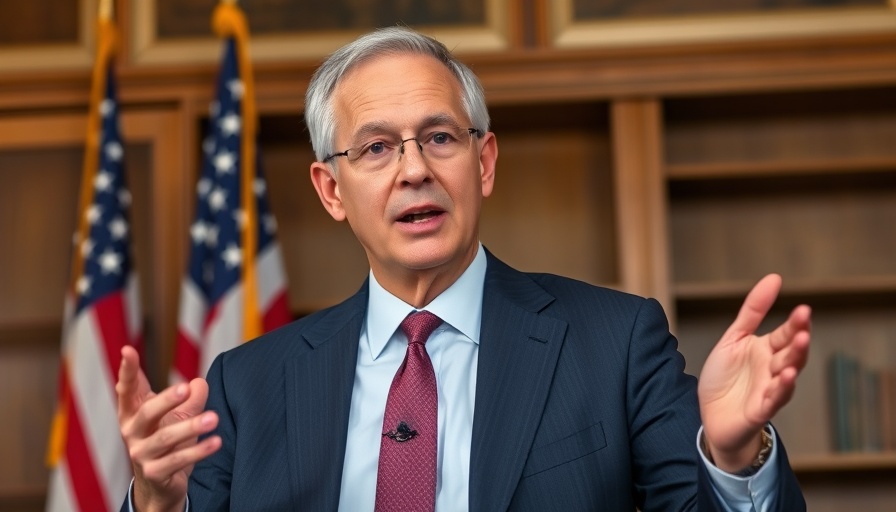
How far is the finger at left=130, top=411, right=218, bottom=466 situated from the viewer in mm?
1490

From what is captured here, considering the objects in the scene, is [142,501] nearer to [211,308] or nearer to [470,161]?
[470,161]

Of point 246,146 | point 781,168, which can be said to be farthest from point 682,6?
point 246,146

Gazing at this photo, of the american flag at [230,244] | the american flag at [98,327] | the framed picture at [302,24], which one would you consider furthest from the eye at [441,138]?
the framed picture at [302,24]

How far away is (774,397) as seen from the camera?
1350 mm

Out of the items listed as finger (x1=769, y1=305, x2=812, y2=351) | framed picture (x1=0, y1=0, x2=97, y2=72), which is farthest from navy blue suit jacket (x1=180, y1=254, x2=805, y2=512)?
framed picture (x1=0, y1=0, x2=97, y2=72)

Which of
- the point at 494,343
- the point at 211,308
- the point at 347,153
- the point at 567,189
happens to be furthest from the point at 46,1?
the point at 494,343

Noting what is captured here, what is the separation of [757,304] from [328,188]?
1.07 m

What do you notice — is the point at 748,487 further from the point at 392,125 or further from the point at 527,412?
the point at 392,125

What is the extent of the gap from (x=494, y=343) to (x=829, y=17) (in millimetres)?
2792

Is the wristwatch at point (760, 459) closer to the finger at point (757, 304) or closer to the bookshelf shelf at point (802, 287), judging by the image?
the finger at point (757, 304)

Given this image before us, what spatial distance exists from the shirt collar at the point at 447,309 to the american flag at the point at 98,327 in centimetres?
197

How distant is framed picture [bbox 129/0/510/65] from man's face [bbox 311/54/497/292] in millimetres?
2195

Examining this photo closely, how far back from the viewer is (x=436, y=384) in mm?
1892

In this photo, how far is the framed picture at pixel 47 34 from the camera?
4.33 meters
